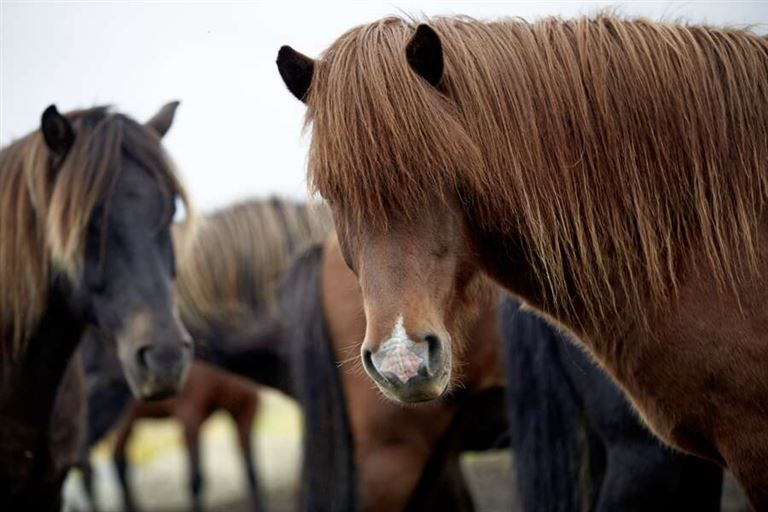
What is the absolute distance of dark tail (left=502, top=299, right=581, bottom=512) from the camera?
3826 mm

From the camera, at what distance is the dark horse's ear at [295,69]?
99.5 inches

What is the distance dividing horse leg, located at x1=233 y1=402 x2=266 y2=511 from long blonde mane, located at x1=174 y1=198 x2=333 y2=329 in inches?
66.0

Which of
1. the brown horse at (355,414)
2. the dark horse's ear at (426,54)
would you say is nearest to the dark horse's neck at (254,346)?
the brown horse at (355,414)

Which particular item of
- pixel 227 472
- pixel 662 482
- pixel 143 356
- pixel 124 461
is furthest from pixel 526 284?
pixel 227 472

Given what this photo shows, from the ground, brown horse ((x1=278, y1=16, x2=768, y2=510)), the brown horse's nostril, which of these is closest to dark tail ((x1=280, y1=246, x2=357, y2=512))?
the ground

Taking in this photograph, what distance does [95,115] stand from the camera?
406 cm

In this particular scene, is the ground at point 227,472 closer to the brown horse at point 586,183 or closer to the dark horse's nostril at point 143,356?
the dark horse's nostril at point 143,356

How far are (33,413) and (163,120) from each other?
147cm

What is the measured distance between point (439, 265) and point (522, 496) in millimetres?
2015

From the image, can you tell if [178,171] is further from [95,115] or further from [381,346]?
[381,346]

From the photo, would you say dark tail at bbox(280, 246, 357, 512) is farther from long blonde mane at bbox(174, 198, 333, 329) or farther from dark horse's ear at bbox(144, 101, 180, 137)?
long blonde mane at bbox(174, 198, 333, 329)

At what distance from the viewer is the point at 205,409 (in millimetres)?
8711

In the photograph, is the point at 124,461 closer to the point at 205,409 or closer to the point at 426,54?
the point at 205,409

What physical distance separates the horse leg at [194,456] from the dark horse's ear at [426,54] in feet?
22.3
